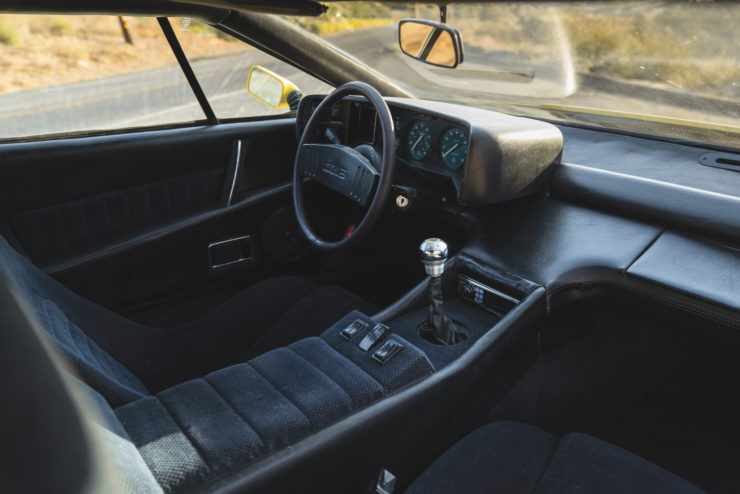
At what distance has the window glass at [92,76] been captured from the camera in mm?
2551

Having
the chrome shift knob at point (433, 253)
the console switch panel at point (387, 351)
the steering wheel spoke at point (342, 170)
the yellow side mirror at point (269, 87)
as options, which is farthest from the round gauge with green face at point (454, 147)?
the yellow side mirror at point (269, 87)

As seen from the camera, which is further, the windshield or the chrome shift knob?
the windshield

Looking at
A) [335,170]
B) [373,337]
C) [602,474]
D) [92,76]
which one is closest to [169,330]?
[335,170]

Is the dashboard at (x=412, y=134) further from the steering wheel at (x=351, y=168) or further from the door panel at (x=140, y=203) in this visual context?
the door panel at (x=140, y=203)

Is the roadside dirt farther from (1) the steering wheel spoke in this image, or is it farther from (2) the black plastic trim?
(1) the steering wheel spoke

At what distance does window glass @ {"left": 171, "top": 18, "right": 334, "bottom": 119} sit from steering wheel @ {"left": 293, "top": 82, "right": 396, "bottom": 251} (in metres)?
0.53

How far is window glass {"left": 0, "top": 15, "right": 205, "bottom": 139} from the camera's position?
2.55m

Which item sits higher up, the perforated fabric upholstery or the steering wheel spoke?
the steering wheel spoke

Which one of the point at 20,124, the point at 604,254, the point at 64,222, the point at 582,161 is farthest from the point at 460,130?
the point at 20,124

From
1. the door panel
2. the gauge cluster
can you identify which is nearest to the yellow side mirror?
the door panel

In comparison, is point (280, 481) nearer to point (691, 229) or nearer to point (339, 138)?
point (691, 229)

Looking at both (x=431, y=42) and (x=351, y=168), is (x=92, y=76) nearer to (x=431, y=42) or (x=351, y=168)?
(x=431, y=42)

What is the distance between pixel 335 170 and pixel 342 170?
0.14 ft

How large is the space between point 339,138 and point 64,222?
1.10m
